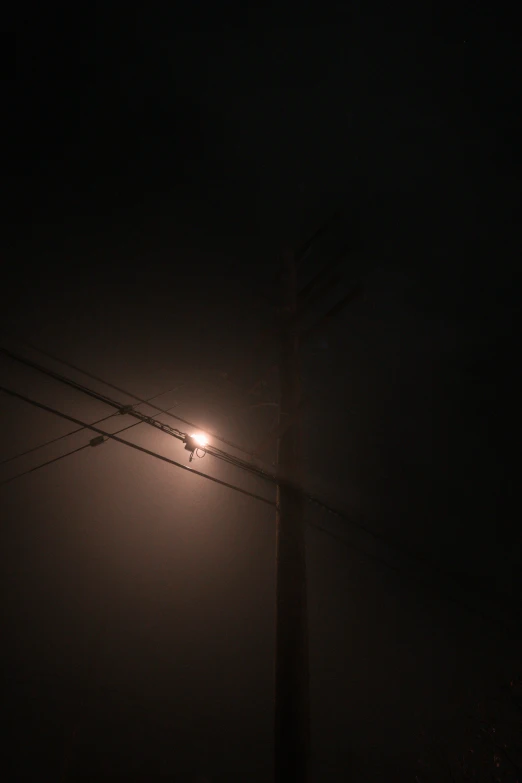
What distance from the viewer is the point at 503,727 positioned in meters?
6.37

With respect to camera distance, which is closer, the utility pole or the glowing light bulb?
the utility pole

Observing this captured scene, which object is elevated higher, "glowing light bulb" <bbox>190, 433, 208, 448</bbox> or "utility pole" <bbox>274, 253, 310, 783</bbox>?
"glowing light bulb" <bbox>190, 433, 208, 448</bbox>

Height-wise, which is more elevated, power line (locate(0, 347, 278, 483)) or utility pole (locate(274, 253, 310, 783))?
power line (locate(0, 347, 278, 483))

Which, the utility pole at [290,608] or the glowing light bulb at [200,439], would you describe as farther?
the glowing light bulb at [200,439]

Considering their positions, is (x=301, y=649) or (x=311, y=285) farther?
(x=311, y=285)

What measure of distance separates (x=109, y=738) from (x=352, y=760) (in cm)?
522

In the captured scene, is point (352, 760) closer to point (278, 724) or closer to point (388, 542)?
point (388, 542)

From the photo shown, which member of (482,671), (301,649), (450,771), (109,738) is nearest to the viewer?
(301,649)

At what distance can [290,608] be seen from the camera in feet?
9.63

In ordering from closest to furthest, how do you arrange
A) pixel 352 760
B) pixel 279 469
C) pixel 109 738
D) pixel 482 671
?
pixel 279 469 → pixel 109 738 → pixel 352 760 → pixel 482 671

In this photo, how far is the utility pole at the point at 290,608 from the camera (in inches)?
100

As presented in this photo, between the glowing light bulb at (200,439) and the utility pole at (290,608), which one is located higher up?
the glowing light bulb at (200,439)

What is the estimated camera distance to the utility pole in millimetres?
2545

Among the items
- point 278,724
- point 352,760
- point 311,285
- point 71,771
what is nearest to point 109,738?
point 71,771
